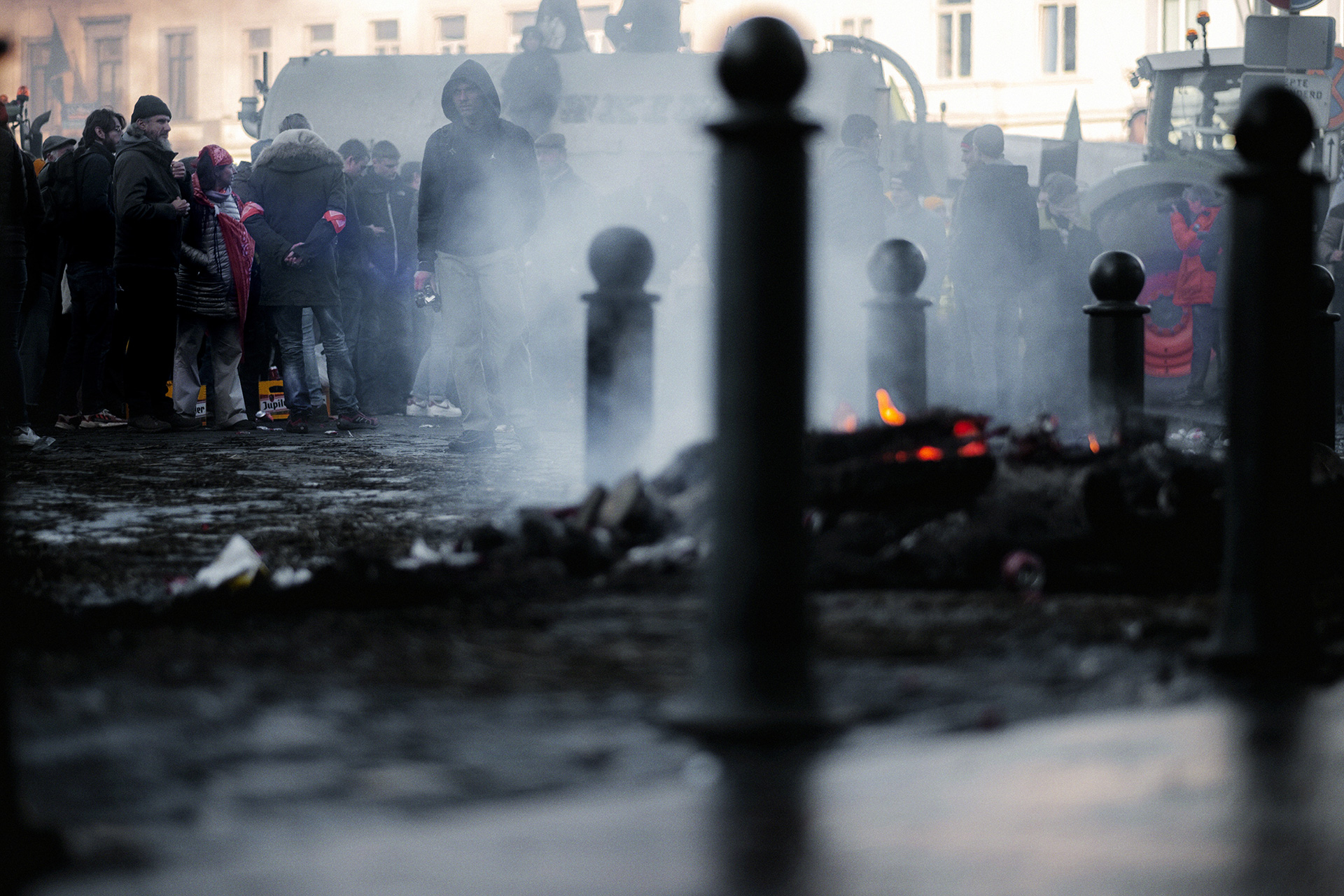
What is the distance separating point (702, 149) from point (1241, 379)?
1148 centimetres

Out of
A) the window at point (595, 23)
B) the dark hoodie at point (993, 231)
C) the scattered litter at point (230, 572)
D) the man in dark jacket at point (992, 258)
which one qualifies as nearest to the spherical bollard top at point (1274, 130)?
the scattered litter at point (230, 572)

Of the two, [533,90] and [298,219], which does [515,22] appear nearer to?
[533,90]

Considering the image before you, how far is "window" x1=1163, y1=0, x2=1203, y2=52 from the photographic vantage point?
136ft

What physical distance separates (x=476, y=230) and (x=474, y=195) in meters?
0.21

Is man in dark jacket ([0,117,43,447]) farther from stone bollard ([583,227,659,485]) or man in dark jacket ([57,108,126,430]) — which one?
stone bollard ([583,227,659,485])

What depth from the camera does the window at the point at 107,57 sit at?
47.9m

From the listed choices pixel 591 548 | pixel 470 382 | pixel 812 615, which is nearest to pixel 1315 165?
pixel 470 382

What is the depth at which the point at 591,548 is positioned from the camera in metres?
4.45

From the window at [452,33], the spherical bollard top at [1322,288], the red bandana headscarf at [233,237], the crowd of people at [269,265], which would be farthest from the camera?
the window at [452,33]

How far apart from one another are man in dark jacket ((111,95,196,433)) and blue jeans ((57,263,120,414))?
0.14 m

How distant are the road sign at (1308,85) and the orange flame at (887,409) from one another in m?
8.70

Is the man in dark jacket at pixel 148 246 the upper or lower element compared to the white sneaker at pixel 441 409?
upper

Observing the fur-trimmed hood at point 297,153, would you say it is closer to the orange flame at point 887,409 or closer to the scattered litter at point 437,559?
the orange flame at point 887,409

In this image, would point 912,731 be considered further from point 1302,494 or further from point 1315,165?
point 1315,165
